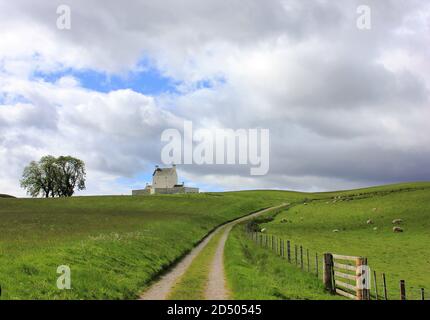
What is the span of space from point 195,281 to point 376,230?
5064cm

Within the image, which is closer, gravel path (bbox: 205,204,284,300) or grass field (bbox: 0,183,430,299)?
grass field (bbox: 0,183,430,299)

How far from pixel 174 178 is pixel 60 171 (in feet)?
170

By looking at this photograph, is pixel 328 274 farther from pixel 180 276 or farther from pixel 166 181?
pixel 166 181

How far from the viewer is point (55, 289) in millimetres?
17750

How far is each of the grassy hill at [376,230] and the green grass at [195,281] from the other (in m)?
11.2

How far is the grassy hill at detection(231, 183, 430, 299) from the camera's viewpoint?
38.2 m

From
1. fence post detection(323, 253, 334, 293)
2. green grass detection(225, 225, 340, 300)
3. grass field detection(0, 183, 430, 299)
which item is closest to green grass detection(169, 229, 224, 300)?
grass field detection(0, 183, 430, 299)

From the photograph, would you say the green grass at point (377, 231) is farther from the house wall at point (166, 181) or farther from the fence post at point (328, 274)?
the house wall at point (166, 181)

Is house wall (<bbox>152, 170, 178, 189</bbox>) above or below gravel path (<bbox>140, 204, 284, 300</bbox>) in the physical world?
above

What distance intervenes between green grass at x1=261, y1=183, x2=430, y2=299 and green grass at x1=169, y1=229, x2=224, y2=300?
11653 mm

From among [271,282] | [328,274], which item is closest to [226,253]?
[328,274]

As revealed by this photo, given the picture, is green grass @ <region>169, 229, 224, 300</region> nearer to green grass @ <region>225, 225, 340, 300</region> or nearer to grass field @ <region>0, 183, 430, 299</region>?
grass field @ <region>0, 183, 430, 299</region>

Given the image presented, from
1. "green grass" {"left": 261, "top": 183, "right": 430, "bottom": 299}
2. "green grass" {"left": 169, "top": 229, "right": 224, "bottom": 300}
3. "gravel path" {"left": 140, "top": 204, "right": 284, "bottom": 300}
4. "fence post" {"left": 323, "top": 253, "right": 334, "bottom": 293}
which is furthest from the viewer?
"green grass" {"left": 261, "top": 183, "right": 430, "bottom": 299}
